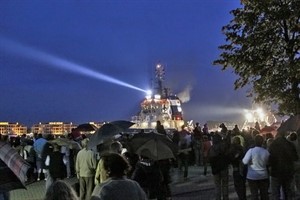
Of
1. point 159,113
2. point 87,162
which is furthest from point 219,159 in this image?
point 159,113

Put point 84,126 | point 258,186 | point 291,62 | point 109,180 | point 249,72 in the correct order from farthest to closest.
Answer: point 84,126, point 249,72, point 291,62, point 258,186, point 109,180

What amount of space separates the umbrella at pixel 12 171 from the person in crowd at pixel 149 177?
5111 millimetres

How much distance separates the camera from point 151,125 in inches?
1636

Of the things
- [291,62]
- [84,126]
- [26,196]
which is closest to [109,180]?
[26,196]

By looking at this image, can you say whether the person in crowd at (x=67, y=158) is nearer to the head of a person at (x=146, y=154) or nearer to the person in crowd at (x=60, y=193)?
the head of a person at (x=146, y=154)

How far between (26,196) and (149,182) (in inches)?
295

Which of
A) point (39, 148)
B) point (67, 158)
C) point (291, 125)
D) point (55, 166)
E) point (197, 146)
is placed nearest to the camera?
A: point (291, 125)

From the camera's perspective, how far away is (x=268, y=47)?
59.0ft

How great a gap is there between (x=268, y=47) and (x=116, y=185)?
1411 cm

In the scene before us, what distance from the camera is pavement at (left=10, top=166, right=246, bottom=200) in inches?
562

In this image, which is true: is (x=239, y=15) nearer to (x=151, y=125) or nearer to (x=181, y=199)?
(x=181, y=199)

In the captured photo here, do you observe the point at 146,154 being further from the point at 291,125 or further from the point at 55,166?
the point at 291,125

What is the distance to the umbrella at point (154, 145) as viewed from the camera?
11055 millimetres

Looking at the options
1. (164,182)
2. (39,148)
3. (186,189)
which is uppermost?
(39,148)
